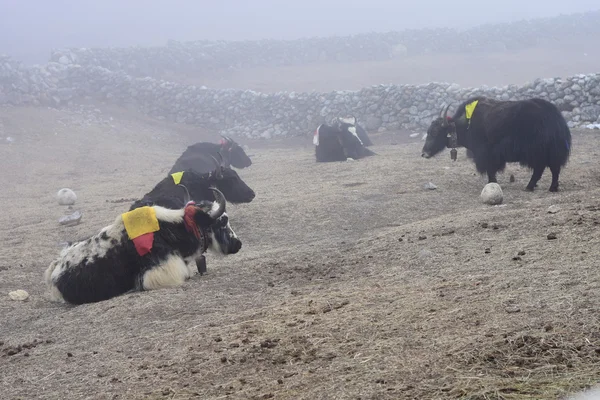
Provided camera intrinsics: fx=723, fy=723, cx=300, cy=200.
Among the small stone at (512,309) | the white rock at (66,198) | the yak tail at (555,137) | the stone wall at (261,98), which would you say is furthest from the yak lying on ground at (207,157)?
the small stone at (512,309)

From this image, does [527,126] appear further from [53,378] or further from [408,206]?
[53,378]

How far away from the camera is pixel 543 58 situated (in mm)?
25453

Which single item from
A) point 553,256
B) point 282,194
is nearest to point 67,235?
point 282,194

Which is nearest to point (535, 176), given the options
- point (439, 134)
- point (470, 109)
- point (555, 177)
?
point (555, 177)

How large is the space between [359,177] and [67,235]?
168 inches

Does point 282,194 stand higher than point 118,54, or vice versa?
point 118,54

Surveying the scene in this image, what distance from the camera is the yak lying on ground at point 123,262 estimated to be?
526 centimetres

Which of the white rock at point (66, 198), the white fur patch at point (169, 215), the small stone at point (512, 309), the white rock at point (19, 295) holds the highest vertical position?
the white fur patch at point (169, 215)

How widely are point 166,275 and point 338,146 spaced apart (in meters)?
8.51

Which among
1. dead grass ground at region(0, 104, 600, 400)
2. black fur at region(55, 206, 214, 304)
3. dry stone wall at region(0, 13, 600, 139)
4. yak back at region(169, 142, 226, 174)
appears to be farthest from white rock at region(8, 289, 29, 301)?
dry stone wall at region(0, 13, 600, 139)

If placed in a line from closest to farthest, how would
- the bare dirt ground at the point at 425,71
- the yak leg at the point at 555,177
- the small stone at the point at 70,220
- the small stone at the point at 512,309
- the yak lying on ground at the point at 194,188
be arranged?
1. the small stone at the point at 512,309
2. the yak lying on ground at the point at 194,188
3. the yak leg at the point at 555,177
4. the small stone at the point at 70,220
5. the bare dirt ground at the point at 425,71

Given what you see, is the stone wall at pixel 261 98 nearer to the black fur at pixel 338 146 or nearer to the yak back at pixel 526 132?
the black fur at pixel 338 146

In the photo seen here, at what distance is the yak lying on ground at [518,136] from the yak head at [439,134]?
0.36 metres

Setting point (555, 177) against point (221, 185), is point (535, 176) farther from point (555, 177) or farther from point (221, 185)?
point (221, 185)
